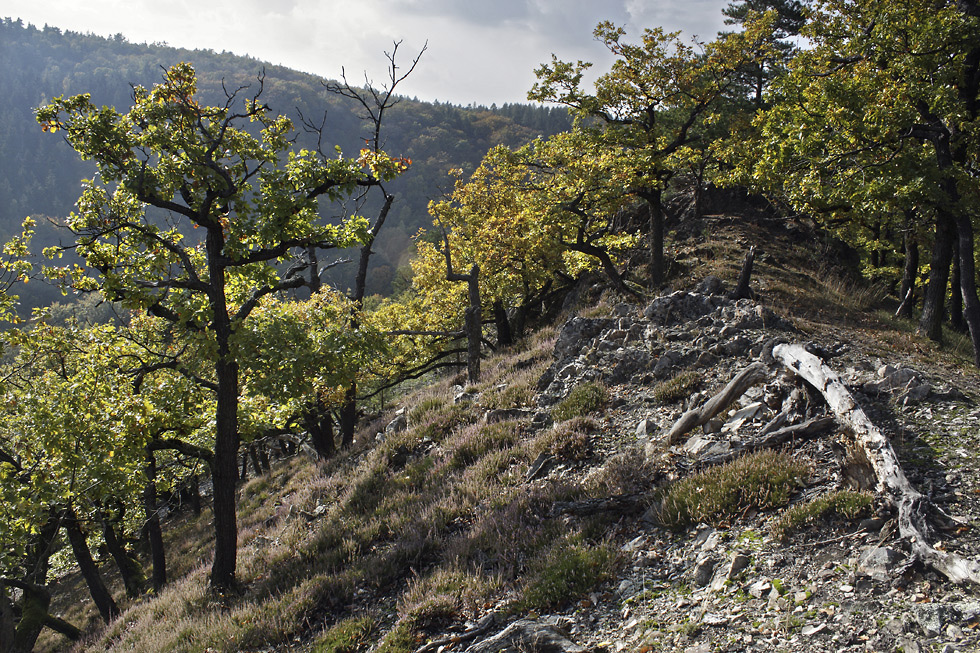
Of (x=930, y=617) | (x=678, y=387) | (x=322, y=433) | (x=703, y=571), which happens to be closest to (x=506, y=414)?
(x=678, y=387)

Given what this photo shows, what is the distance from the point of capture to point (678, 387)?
29.5 ft

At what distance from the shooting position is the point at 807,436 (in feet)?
20.6

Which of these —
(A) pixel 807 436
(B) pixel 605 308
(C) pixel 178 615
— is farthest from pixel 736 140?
(C) pixel 178 615

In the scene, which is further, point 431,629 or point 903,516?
point 431,629

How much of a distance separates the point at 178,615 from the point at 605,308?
13956mm

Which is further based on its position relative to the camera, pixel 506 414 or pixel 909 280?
pixel 909 280

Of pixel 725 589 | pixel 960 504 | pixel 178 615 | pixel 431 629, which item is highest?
pixel 960 504

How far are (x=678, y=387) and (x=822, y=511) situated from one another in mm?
4175

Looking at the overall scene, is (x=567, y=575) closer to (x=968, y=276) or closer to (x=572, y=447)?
(x=572, y=447)

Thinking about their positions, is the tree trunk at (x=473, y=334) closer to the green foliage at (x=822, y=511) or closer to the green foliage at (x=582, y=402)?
the green foliage at (x=582, y=402)

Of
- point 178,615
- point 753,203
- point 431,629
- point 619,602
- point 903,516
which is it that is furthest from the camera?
point 753,203

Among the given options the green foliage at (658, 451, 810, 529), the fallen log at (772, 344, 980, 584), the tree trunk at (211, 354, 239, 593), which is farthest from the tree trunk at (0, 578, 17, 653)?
the fallen log at (772, 344, 980, 584)

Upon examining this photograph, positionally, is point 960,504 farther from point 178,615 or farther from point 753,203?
point 753,203

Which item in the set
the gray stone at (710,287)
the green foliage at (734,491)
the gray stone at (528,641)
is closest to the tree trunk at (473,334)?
the gray stone at (710,287)
